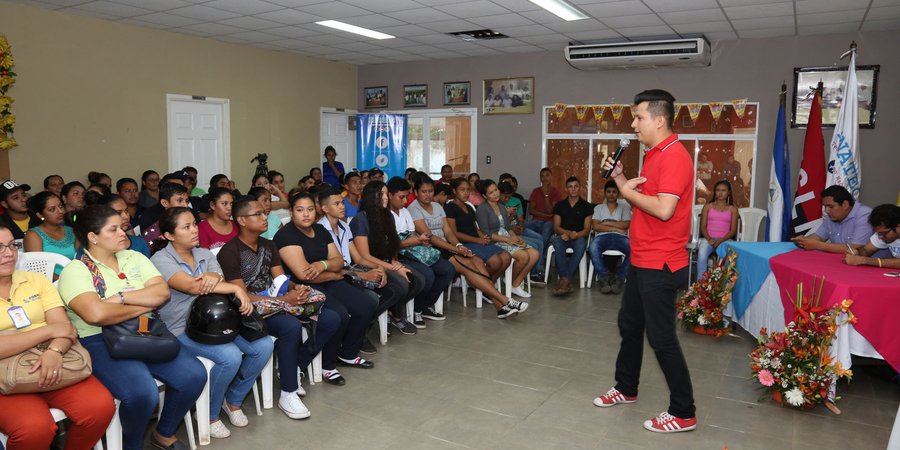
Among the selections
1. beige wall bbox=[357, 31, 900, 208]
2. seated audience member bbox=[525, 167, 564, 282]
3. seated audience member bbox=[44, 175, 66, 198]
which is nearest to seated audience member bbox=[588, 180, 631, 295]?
seated audience member bbox=[525, 167, 564, 282]

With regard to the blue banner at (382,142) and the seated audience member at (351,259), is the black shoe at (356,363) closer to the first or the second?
the seated audience member at (351,259)

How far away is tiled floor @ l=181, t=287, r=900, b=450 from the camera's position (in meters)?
3.08

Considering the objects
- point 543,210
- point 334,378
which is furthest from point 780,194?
point 334,378

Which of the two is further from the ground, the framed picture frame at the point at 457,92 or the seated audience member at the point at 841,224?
the framed picture frame at the point at 457,92

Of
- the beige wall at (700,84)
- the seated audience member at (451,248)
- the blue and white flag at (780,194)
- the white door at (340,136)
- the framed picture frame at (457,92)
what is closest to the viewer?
the seated audience member at (451,248)

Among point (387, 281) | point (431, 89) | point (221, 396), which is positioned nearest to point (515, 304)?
point (387, 281)

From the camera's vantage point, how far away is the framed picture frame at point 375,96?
10312mm

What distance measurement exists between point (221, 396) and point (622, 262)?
4558mm

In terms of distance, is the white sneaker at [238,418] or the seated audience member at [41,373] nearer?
the seated audience member at [41,373]

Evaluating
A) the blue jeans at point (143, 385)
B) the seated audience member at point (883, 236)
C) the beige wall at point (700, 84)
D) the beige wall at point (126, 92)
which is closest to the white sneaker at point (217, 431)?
the blue jeans at point (143, 385)

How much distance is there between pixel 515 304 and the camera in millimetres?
5375

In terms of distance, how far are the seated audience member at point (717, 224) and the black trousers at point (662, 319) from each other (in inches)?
138

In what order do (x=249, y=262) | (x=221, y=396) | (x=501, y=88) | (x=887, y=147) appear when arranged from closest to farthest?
1. (x=221, y=396)
2. (x=249, y=262)
3. (x=887, y=147)
4. (x=501, y=88)

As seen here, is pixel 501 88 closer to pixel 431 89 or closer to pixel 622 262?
pixel 431 89
